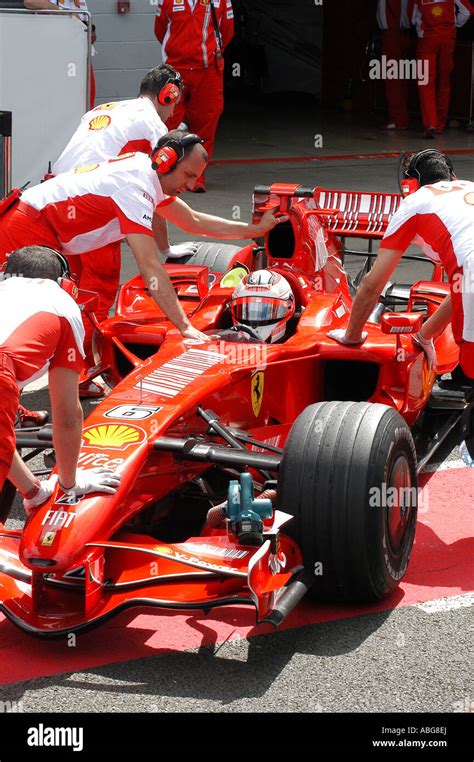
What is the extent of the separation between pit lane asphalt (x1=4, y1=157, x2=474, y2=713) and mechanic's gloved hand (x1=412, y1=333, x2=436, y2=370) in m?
1.48

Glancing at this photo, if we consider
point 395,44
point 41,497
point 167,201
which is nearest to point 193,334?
point 167,201

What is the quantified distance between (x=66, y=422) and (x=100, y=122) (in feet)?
13.0

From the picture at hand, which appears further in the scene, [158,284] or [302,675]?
[158,284]

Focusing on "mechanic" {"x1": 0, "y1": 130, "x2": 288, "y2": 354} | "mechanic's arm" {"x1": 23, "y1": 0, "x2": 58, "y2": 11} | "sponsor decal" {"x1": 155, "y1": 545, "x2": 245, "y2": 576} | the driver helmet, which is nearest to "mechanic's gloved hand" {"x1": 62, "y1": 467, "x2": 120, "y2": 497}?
"sponsor decal" {"x1": 155, "y1": 545, "x2": 245, "y2": 576}

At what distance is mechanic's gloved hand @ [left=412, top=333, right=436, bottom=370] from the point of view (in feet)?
19.5

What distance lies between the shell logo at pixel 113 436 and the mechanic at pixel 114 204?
1394mm

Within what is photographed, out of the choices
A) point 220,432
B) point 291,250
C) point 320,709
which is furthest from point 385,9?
point 320,709

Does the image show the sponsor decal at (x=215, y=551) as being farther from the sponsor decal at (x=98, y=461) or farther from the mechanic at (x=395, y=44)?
the mechanic at (x=395, y=44)

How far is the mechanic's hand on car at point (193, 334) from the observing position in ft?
19.1

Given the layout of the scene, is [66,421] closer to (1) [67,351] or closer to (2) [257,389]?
(1) [67,351]

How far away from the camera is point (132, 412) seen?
5094 mm

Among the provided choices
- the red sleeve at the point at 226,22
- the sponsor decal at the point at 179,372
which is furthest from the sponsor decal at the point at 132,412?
the red sleeve at the point at 226,22

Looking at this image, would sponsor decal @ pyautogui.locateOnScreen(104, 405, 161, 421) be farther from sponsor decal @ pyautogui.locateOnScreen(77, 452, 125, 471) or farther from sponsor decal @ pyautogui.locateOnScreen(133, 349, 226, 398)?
sponsor decal @ pyautogui.locateOnScreen(77, 452, 125, 471)

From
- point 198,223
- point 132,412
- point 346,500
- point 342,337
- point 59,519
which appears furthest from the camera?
point 198,223
